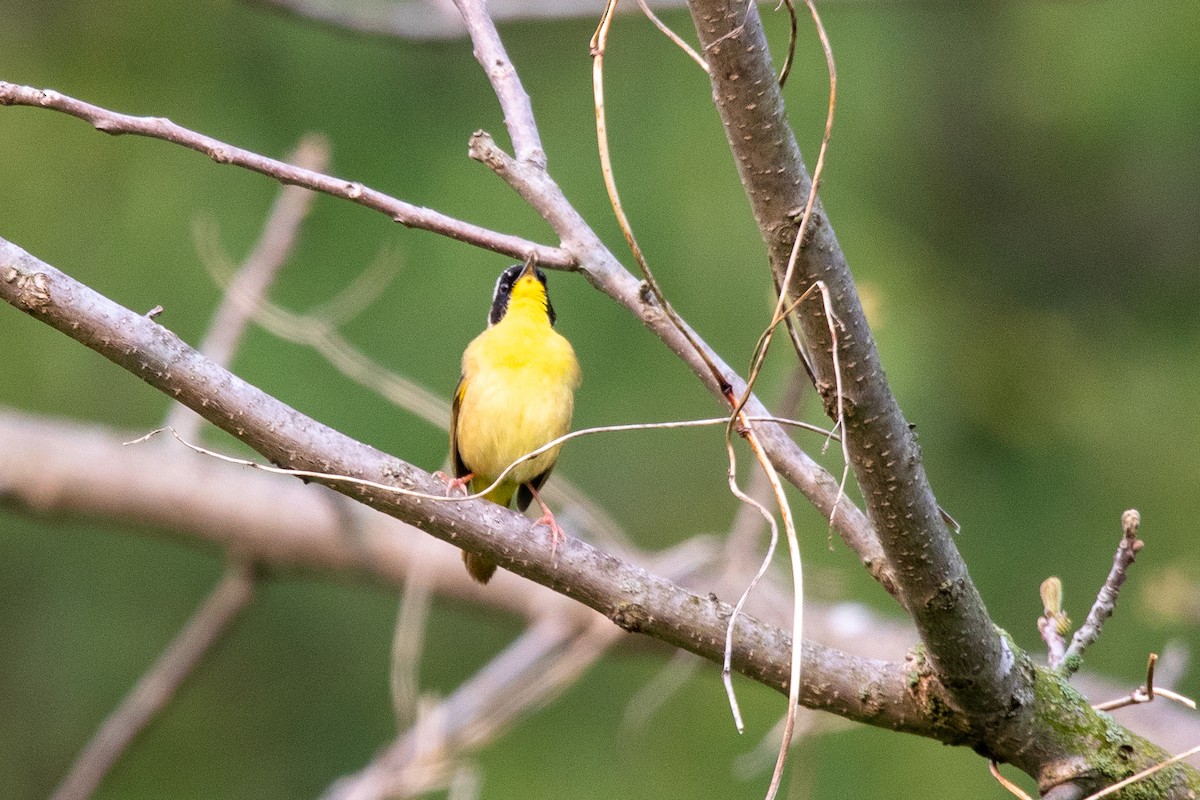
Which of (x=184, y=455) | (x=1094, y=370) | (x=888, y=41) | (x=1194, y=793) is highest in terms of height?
(x=888, y=41)

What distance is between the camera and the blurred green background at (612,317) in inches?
180

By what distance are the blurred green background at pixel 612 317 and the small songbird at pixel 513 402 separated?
129 centimetres

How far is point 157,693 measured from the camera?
3602 mm

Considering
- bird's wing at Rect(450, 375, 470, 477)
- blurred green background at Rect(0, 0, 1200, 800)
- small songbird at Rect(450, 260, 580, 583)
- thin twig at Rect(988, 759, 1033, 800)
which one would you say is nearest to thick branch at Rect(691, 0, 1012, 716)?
thin twig at Rect(988, 759, 1033, 800)

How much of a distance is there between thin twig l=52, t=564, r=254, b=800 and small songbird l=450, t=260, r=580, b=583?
0.98 meters

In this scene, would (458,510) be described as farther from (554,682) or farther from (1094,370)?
(1094,370)

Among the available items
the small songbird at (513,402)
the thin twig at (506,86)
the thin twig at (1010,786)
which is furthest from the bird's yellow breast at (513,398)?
the thin twig at (1010,786)

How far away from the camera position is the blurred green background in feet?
15.0

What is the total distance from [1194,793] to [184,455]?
3.04 meters

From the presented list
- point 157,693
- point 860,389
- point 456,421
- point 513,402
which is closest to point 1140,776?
point 860,389

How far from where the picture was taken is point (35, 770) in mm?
5125

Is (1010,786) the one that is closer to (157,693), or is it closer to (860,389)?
(860,389)

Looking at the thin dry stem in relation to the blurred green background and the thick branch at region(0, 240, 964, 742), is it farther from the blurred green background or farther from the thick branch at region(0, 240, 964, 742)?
the blurred green background

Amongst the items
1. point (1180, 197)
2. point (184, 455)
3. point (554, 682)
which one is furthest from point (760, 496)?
point (1180, 197)
